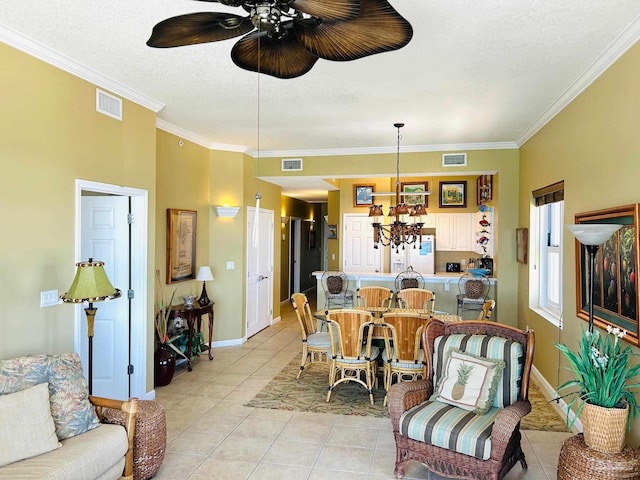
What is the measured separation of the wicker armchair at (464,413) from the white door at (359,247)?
5417mm

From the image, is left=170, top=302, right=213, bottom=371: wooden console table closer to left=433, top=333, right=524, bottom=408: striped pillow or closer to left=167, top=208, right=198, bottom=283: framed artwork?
left=167, top=208, right=198, bottom=283: framed artwork

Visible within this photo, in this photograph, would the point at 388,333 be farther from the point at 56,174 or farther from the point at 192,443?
the point at 56,174

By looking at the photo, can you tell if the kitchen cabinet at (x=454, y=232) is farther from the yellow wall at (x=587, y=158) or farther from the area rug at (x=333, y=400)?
the area rug at (x=333, y=400)

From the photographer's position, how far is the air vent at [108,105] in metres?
3.72

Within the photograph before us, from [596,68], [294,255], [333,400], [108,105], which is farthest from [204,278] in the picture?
[294,255]

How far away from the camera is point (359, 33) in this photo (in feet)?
5.69

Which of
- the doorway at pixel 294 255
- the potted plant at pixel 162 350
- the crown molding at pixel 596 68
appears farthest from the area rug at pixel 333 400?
the doorway at pixel 294 255

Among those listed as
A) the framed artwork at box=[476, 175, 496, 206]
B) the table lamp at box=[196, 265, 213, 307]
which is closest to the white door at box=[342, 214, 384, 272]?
the framed artwork at box=[476, 175, 496, 206]

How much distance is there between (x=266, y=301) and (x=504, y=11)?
6091 mm

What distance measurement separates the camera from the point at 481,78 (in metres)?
3.66

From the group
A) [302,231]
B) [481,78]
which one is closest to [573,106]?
[481,78]

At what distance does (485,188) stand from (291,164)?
10.2ft

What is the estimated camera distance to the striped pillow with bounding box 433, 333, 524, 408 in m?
2.98

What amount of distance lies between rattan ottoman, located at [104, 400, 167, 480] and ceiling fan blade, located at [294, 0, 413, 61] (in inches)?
99.1
